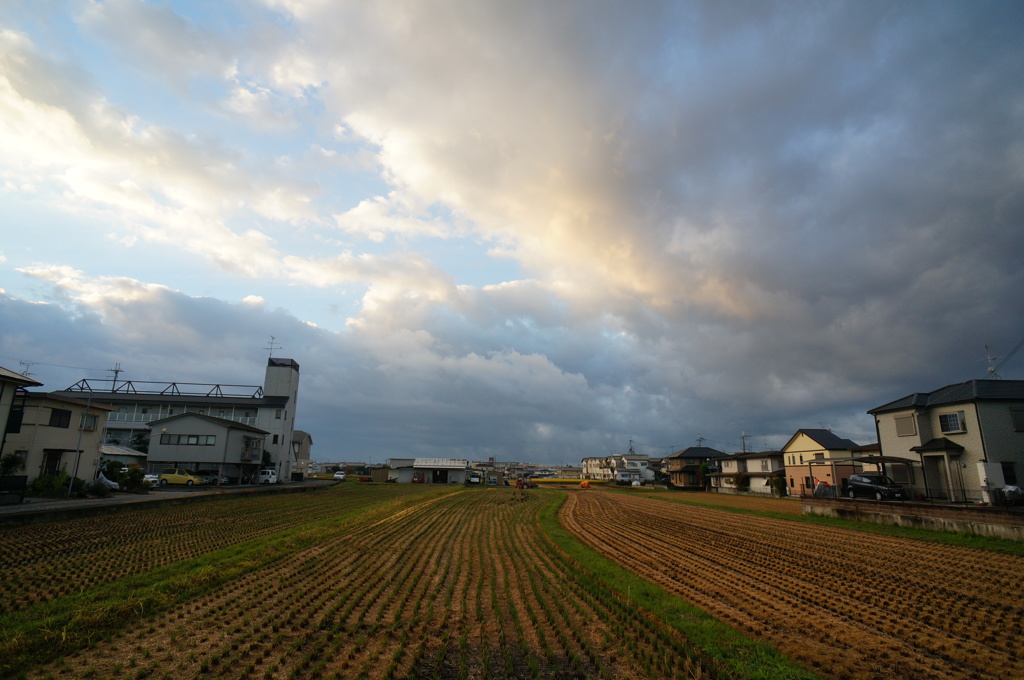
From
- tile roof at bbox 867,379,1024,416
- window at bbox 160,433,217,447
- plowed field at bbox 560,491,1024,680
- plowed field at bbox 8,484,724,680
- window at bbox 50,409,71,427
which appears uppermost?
tile roof at bbox 867,379,1024,416

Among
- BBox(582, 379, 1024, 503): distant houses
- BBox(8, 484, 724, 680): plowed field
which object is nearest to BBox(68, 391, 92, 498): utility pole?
BBox(8, 484, 724, 680): plowed field

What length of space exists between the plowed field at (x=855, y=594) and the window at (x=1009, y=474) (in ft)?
44.0

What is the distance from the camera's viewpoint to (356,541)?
60.1 feet

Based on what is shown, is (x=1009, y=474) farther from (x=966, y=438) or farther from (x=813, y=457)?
(x=813, y=457)

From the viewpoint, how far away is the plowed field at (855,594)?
7.77 m

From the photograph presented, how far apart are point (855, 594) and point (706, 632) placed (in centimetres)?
468

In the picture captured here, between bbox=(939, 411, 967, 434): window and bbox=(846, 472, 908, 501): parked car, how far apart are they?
423 cm

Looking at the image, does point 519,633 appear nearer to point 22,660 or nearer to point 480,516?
point 22,660

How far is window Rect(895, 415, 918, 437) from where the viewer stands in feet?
102

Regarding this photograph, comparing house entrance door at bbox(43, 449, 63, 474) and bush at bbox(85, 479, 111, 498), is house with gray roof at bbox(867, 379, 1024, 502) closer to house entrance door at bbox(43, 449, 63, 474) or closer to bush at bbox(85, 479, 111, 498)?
bush at bbox(85, 479, 111, 498)

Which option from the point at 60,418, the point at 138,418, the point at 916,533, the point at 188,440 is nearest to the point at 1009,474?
the point at 916,533

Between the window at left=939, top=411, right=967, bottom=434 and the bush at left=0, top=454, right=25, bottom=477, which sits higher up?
the window at left=939, top=411, right=967, bottom=434

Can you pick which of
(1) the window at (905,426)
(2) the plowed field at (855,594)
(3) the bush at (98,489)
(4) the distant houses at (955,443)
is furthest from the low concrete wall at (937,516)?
(3) the bush at (98,489)

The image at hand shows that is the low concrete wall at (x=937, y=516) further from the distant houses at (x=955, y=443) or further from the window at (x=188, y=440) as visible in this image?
the window at (x=188, y=440)
